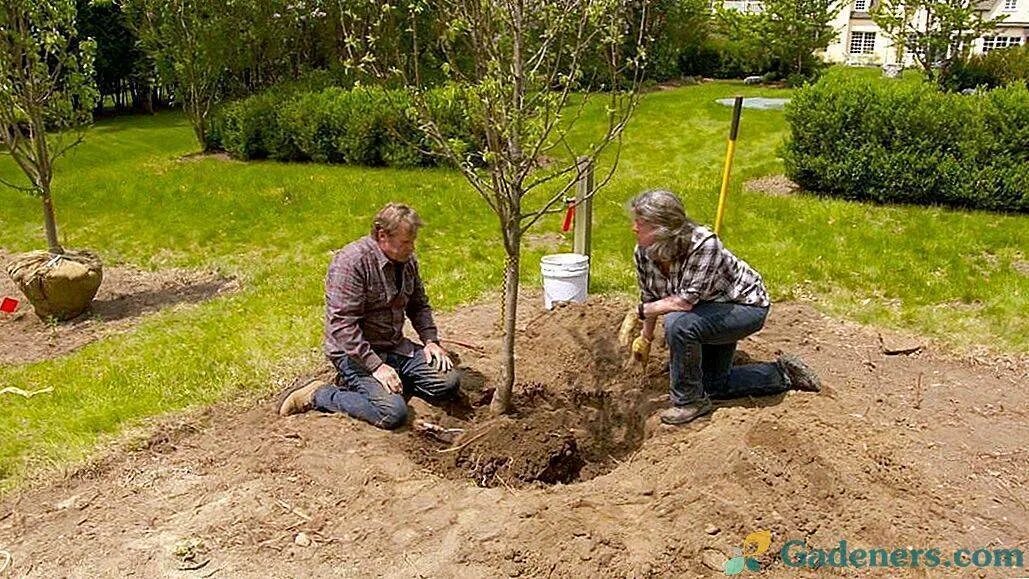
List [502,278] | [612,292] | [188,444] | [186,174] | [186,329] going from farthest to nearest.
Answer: [186,174] → [502,278] → [612,292] → [186,329] → [188,444]

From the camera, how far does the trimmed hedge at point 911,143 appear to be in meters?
9.58

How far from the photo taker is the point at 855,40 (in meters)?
40.8

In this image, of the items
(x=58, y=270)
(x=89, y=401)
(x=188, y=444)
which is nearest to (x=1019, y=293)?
(x=188, y=444)

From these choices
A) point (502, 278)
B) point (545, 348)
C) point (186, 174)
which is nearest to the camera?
point (545, 348)

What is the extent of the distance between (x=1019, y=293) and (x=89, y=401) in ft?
24.3

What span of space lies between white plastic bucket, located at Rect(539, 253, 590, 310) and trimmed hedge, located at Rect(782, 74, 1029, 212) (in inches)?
205

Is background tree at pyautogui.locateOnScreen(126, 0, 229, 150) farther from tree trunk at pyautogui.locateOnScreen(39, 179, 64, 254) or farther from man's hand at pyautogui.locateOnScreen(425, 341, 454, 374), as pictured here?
man's hand at pyautogui.locateOnScreen(425, 341, 454, 374)

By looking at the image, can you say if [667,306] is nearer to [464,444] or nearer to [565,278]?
[464,444]

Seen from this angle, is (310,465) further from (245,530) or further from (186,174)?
(186,174)

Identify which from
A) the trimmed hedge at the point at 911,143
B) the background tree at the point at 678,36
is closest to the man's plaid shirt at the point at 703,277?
the trimmed hedge at the point at 911,143

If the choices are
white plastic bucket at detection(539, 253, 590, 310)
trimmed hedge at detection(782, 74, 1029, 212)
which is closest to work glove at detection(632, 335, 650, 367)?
white plastic bucket at detection(539, 253, 590, 310)

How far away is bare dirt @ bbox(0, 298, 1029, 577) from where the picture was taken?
3.65 metres

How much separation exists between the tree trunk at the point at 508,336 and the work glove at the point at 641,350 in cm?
91

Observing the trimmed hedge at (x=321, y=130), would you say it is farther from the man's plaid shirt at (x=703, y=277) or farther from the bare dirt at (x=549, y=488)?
the bare dirt at (x=549, y=488)
